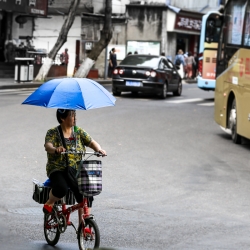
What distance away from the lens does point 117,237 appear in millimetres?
7734

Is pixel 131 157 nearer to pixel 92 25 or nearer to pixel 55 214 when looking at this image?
pixel 55 214

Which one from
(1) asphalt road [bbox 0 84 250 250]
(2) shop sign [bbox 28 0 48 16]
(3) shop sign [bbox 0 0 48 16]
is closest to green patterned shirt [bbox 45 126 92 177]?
(1) asphalt road [bbox 0 84 250 250]

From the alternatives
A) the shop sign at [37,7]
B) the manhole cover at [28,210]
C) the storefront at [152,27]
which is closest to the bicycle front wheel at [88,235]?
the manhole cover at [28,210]

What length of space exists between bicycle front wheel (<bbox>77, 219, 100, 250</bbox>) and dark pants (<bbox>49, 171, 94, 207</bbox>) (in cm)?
24

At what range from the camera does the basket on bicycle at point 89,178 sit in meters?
6.71

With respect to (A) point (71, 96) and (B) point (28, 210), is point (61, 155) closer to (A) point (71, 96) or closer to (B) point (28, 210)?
(A) point (71, 96)

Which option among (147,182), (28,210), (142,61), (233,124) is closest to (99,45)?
(142,61)

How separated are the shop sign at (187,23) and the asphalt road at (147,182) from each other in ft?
99.0

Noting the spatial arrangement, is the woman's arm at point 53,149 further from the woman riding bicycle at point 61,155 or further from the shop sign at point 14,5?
the shop sign at point 14,5

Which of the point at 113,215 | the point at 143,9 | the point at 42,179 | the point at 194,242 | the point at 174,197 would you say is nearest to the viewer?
the point at 194,242

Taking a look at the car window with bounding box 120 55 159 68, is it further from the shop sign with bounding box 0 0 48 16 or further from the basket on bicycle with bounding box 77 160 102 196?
the basket on bicycle with bounding box 77 160 102 196

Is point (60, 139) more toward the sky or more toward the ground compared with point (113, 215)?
more toward the sky

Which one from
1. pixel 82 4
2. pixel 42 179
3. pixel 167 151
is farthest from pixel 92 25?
pixel 42 179

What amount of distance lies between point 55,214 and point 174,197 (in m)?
3.36
